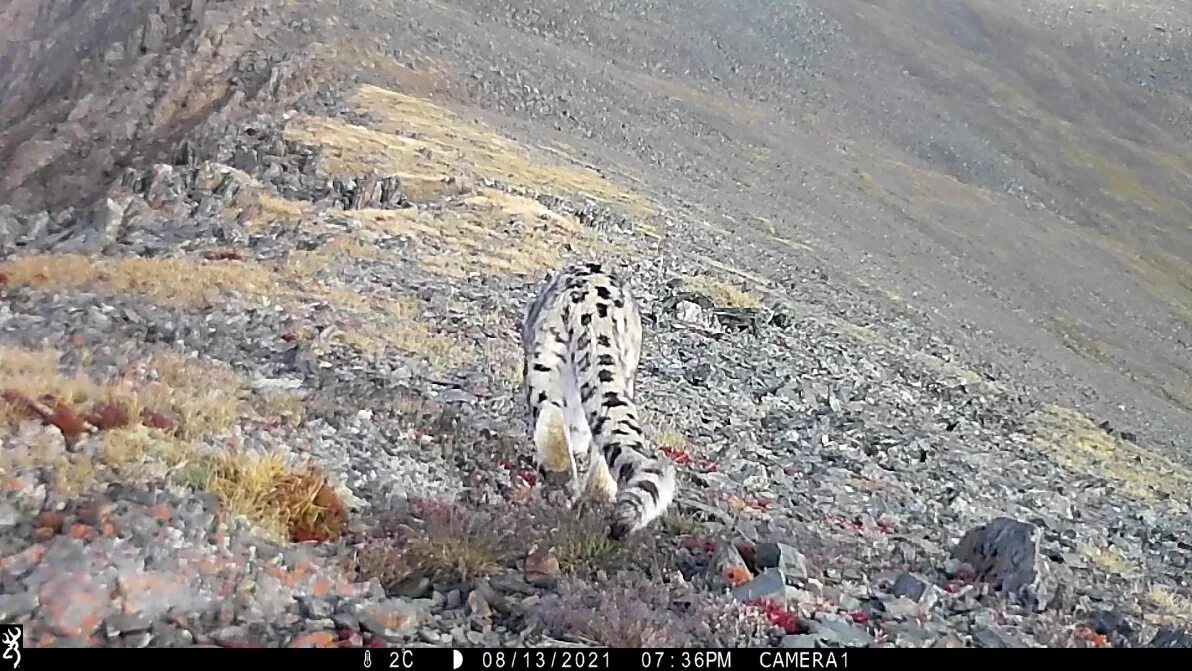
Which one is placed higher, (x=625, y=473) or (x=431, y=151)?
(x=625, y=473)

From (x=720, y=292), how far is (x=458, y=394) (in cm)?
1098

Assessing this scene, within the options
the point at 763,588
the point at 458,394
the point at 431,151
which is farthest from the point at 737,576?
the point at 431,151

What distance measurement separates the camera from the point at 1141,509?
672 inches

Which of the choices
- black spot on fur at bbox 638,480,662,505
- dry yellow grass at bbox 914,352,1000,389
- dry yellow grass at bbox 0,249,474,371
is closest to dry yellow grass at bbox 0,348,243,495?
black spot on fur at bbox 638,480,662,505

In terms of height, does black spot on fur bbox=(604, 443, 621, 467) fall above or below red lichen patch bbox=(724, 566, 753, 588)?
above

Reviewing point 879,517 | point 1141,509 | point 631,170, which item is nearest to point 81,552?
point 879,517

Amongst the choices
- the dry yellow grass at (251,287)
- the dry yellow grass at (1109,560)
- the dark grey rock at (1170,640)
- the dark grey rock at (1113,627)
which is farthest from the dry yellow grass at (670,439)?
the dark grey rock at (1170,640)

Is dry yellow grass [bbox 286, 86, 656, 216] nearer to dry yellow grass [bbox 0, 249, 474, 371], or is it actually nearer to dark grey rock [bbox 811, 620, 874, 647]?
dry yellow grass [bbox 0, 249, 474, 371]

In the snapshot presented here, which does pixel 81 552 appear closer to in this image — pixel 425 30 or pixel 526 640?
pixel 526 640
